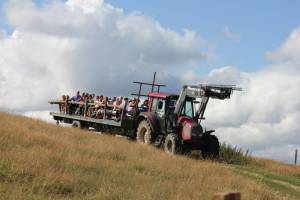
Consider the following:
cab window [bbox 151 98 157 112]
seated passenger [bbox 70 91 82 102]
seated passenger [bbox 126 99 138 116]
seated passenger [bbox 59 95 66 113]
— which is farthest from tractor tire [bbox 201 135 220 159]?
seated passenger [bbox 59 95 66 113]

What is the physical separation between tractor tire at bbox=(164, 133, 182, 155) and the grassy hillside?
1604 mm

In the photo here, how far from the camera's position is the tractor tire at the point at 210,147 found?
2284 cm

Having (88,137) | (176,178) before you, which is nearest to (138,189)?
(176,178)

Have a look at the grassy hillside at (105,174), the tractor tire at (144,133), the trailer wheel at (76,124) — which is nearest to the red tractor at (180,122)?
the tractor tire at (144,133)

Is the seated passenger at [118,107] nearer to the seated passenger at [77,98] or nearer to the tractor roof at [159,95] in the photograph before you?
the tractor roof at [159,95]

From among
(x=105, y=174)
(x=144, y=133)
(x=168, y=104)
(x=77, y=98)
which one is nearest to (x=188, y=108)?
(x=168, y=104)

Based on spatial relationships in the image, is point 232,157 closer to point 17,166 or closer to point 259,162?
point 259,162

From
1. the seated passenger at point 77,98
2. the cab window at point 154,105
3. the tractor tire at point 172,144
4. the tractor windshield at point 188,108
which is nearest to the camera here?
→ the tractor tire at point 172,144

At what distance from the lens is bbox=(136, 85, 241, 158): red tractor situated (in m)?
21.9

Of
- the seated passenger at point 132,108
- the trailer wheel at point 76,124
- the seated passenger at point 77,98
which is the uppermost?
the seated passenger at point 77,98

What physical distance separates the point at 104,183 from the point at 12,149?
3585mm

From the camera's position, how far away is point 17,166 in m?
12.6

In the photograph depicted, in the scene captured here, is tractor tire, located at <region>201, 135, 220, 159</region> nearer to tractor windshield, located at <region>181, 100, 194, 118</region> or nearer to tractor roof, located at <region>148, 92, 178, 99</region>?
tractor windshield, located at <region>181, 100, 194, 118</region>

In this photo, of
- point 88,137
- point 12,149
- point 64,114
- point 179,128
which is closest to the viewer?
point 12,149
